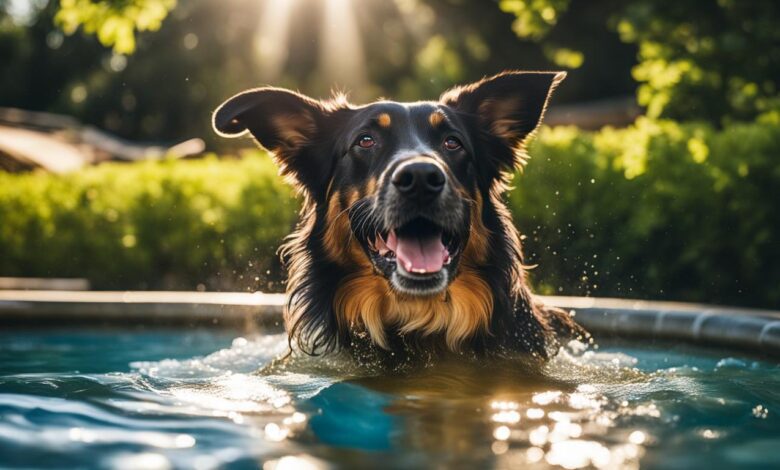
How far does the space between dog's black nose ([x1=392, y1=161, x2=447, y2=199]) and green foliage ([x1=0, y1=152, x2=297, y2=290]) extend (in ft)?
21.2

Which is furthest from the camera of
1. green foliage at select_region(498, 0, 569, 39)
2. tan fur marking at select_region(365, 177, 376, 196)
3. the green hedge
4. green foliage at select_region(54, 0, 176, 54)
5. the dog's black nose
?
green foliage at select_region(498, 0, 569, 39)

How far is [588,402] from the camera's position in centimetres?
416

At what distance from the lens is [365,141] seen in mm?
5086

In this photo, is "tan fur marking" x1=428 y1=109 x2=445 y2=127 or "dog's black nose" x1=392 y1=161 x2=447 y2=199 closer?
"dog's black nose" x1=392 y1=161 x2=447 y2=199

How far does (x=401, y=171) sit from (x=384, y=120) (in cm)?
69

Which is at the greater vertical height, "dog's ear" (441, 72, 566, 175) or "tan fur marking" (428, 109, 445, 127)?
"dog's ear" (441, 72, 566, 175)

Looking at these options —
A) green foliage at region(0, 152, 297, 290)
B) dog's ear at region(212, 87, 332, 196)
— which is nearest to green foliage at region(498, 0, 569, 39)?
green foliage at region(0, 152, 297, 290)

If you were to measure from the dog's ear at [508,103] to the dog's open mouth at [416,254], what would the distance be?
1.00 meters

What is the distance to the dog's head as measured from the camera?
464cm

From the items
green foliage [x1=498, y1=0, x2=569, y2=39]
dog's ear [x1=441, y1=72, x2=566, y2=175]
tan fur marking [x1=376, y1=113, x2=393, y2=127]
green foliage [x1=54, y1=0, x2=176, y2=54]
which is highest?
green foliage [x1=498, y1=0, x2=569, y2=39]

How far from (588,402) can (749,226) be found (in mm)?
5134

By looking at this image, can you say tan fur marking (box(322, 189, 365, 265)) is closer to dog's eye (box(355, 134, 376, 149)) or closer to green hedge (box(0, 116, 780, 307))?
dog's eye (box(355, 134, 376, 149))

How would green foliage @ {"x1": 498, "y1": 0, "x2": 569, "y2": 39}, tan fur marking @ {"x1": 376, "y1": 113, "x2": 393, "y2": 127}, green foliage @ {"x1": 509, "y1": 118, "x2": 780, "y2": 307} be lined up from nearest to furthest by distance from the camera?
1. tan fur marking @ {"x1": 376, "y1": 113, "x2": 393, "y2": 127}
2. green foliage @ {"x1": 509, "y1": 118, "x2": 780, "y2": 307}
3. green foliage @ {"x1": 498, "y1": 0, "x2": 569, "y2": 39}

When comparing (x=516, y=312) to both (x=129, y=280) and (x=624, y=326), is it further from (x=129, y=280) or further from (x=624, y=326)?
(x=129, y=280)
